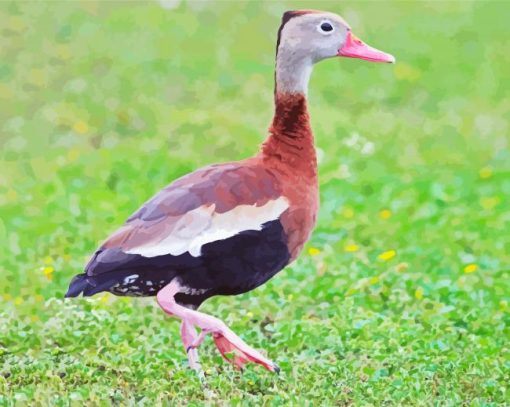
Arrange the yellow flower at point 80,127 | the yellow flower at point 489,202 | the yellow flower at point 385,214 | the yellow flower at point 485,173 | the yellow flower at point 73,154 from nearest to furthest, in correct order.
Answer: the yellow flower at point 385,214
the yellow flower at point 489,202
the yellow flower at point 485,173
the yellow flower at point 73,154
the yellow flower at point 80,127

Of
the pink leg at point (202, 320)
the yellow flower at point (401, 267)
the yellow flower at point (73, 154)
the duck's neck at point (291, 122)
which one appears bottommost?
the yellow flower at point (73, 154)

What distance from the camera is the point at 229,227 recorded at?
6.61m

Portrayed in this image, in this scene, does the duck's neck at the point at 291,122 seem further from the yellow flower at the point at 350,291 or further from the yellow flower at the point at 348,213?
the yellow flower at the point at 348,213

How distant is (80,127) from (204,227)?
6620 mm

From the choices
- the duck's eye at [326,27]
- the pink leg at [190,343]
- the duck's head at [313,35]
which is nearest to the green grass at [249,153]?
the pink leg at [190,343]

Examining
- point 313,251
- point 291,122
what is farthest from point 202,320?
point 313,251

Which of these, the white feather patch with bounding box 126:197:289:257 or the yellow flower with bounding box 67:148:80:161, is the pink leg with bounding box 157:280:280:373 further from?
the yellow flower with bounding box 67:148:80:161

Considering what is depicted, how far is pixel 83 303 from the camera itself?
827 centimetres

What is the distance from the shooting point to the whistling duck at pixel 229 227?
6586mm

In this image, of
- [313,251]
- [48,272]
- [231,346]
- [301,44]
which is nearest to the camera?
[231,346]

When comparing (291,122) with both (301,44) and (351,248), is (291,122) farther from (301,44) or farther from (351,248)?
(351,248)

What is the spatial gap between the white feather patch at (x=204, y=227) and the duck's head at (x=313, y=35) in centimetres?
89

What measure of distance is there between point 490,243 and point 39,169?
404cm

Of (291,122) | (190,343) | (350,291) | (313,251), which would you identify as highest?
(291,122)
